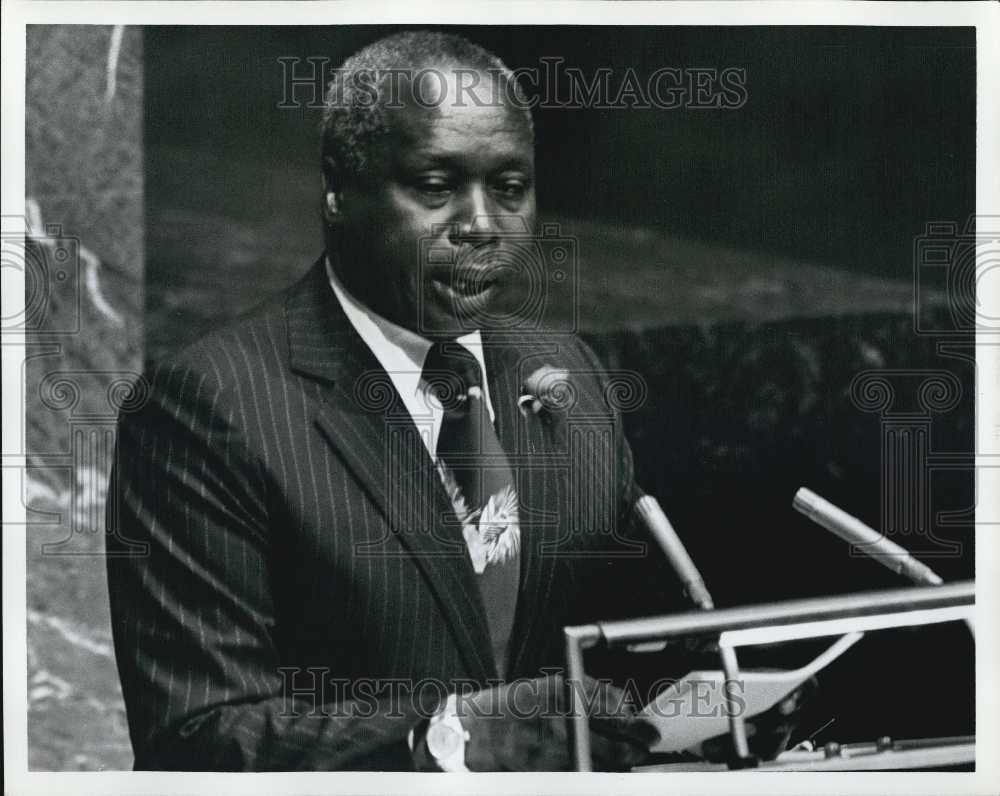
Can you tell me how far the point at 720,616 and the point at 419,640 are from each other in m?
0.85

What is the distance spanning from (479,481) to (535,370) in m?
0.36

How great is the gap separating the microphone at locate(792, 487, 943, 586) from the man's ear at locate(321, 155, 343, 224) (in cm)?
154

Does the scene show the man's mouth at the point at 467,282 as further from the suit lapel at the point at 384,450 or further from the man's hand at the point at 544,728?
the man's hand at the point at 544,728

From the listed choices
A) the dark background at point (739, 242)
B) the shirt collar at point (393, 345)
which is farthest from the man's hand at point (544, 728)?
the shirt collar at point (393, 345)

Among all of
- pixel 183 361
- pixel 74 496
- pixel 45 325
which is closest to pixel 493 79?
pixel 183 361

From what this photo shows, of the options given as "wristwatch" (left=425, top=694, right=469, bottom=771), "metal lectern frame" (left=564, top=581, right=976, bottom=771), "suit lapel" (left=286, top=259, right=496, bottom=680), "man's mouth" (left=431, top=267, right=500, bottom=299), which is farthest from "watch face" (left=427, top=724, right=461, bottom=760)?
"man's mouth" (left=431, top=267, right=500, bottom=299)

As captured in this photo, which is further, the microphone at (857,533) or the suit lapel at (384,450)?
the microphone at (857,533)

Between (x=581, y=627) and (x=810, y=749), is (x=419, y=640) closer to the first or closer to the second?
(x=581, y=627)

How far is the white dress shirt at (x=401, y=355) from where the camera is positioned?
3441 millimetres

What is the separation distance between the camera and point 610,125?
3.51 metres

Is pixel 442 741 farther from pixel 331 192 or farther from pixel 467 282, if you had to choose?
pixel 331 192

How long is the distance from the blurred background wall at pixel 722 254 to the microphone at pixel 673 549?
32 mm

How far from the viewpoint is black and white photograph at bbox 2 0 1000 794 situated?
3424 mm

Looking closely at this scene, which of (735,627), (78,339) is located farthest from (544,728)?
(78,339)
